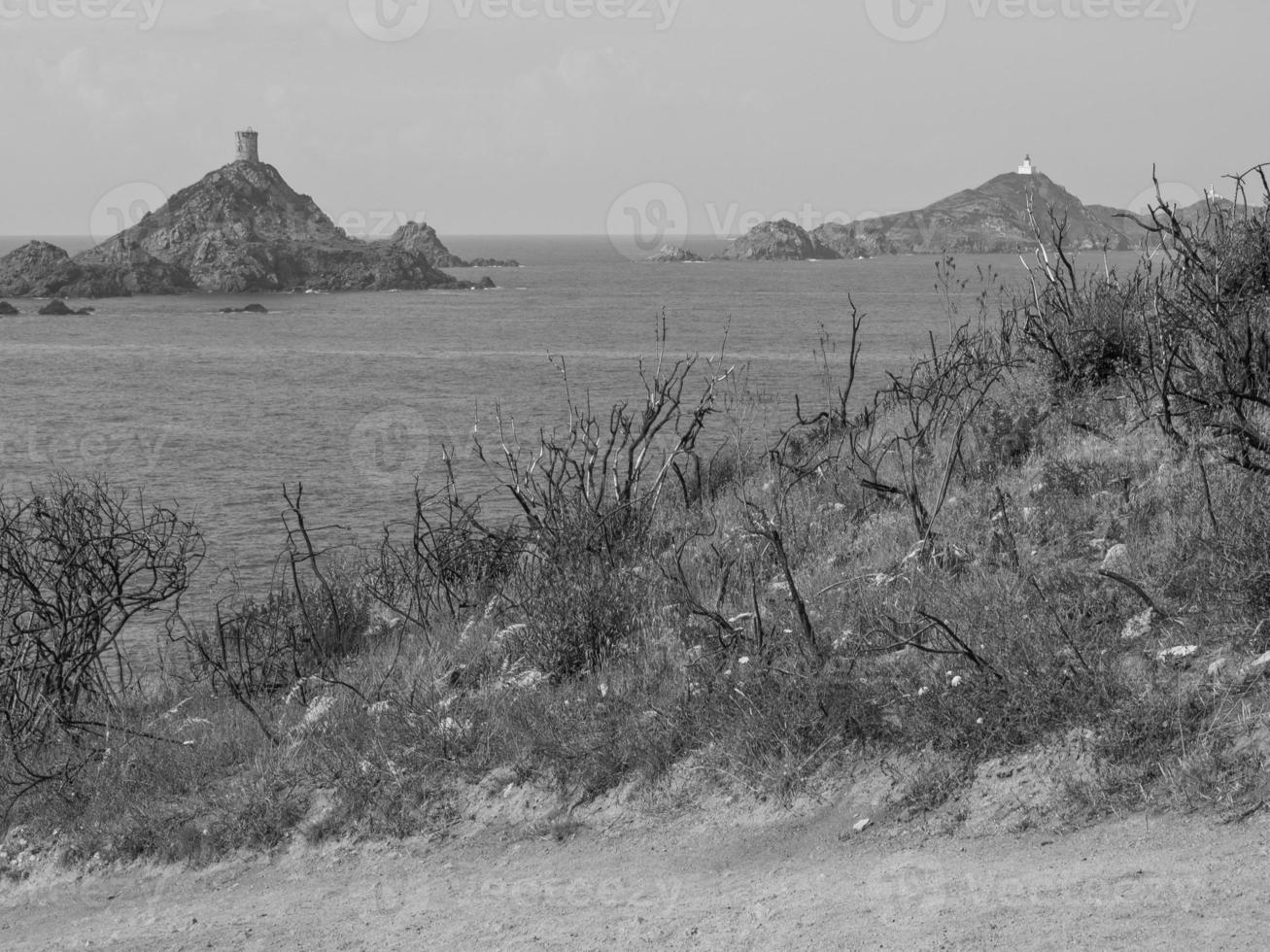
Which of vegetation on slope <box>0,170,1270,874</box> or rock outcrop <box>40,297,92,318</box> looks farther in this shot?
rock outcrop <box>40,297,92,318</box>

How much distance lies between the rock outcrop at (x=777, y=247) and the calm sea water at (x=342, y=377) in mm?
77844

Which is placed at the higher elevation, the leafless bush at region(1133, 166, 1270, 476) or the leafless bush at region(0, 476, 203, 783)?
the leafless bush at region(1133, 166, 1270, 476)

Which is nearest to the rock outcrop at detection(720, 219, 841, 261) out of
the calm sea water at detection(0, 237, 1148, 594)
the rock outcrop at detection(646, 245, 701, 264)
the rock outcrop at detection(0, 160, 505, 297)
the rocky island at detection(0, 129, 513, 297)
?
the rock outcrop at detection(646, 245, 701, 264)

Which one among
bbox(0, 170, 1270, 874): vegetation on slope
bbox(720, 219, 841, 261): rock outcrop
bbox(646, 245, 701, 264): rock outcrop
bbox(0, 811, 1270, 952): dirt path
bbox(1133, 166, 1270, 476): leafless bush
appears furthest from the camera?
bbox(720, 219, 841, 261): rock outcrop

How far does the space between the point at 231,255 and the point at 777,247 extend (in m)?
87.9

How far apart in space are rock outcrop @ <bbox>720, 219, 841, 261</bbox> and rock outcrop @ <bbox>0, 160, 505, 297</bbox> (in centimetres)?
6693

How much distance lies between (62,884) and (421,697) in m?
2.06

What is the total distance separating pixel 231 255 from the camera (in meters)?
131

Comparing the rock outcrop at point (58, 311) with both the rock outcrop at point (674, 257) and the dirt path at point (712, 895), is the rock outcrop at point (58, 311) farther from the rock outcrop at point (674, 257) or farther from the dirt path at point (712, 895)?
the rock outcrop at point (674, 257)

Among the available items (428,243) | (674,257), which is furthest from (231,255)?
(674,257)

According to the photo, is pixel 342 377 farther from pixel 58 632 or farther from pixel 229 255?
pixel 229 255

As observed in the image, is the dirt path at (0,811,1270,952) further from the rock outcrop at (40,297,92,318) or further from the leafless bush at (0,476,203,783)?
the rock outcrop at (40,297,92,318)

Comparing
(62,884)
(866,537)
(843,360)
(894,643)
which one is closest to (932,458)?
(866,537)

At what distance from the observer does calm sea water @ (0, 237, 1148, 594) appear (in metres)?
33.0
